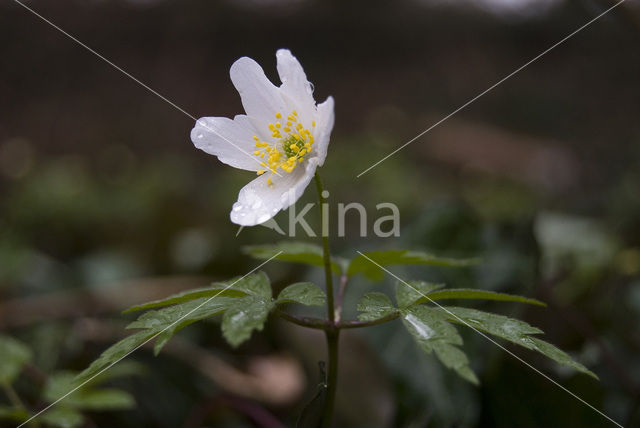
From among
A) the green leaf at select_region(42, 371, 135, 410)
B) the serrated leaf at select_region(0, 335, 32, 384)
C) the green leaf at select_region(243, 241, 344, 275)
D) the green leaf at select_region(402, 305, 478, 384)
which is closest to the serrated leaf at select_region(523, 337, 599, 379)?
the green leaf at select_region(402, 305, 478, 384)

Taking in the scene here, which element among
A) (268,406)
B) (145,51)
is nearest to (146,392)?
(268,406)

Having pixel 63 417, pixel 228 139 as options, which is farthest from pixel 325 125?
pixel 63 417

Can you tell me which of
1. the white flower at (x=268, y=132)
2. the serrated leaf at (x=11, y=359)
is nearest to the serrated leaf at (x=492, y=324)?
the white flower at (x=268, y=132)

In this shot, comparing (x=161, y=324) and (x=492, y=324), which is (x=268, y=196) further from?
(x=492, y=324)

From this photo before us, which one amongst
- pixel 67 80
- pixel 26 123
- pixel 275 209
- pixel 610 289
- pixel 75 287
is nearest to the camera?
pixel 275 209

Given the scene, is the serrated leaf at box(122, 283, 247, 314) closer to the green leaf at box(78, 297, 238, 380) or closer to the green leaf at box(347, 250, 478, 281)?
the green leaf at box(78, 297, 238, 380)

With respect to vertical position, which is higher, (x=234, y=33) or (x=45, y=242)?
(x=234, y=33)

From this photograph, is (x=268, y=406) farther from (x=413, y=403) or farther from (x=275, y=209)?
(x=275, y=209)
